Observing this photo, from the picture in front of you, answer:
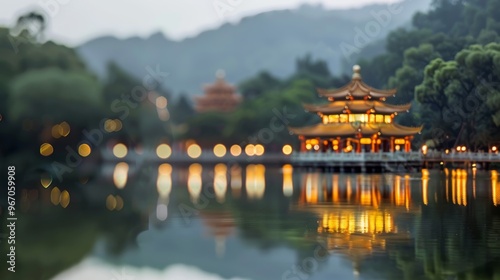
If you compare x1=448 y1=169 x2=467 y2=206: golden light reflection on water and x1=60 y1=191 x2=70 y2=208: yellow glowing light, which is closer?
x1=448 y1=169 x2=467 y2=206: golden light reflection on water

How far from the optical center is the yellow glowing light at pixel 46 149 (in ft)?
141

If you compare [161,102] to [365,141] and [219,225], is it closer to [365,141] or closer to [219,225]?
[365,141]

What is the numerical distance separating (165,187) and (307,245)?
1041 inches

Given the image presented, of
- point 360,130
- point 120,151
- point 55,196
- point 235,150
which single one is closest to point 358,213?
point 55,196

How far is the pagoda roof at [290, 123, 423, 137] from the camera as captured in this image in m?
66.9

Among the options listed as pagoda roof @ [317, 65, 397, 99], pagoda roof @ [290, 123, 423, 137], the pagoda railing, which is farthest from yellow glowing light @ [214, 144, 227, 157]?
the pagoda railing

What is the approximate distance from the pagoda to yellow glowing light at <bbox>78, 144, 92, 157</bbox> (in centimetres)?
2097

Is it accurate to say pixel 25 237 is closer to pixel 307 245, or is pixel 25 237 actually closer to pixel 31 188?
pixel 307 245

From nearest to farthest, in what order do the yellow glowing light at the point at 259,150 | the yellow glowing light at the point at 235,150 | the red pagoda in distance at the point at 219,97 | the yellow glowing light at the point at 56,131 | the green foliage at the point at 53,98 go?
1. the green foliage at the point at 53,98
2. the yellow glowing light at the point at 56,131
3. the yellow glowing light at the point at 235,150
4. the yellow glowing light at the point at 259,150
5. the red pagoda in distance at the point at 219,97

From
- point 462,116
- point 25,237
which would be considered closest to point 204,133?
point 462,116

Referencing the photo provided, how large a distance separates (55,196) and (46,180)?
6.99m

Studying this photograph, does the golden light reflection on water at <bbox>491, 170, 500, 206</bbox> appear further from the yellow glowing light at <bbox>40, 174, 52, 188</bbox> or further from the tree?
the yellow glowing light at <bbox>40, 174, 52, 188</bbox>

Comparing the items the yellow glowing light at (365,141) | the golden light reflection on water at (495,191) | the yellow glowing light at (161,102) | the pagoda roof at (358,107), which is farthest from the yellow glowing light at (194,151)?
the golden light reflection on water at (495,191)

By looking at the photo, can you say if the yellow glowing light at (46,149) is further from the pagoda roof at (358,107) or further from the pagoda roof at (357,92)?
the pagoda roof at (357,92)
